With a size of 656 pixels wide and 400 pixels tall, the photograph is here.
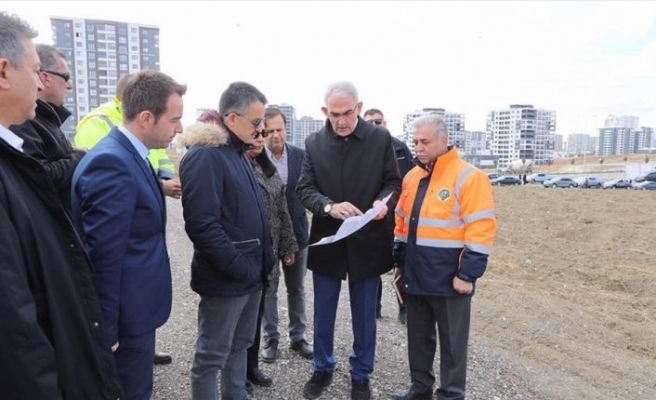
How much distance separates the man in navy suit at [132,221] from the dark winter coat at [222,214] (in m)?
0.27

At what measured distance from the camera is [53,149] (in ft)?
8.01

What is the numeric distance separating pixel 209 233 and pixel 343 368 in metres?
2.22

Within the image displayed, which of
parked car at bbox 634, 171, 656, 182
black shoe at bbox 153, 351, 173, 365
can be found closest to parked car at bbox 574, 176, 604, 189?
parked car at bbox 634, 171, 656, 182

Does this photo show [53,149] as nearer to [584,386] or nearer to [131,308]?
[131,308]

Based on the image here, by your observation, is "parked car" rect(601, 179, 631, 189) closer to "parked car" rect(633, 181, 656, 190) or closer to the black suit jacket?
"parked car" rect(633, 181, 656, 190)

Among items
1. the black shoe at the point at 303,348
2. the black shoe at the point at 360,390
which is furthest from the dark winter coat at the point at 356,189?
the black shoe at the point at 303,348

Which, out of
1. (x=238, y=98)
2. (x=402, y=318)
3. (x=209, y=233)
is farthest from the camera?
(x=402, y=318)

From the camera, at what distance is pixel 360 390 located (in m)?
3.71

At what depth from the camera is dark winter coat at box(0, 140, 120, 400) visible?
1.46 m

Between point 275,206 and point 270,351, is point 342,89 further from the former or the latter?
point 270,351

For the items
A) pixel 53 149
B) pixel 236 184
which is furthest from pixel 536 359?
pixel 53 149

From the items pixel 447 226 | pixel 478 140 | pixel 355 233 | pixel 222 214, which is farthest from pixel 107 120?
pixel 478 140

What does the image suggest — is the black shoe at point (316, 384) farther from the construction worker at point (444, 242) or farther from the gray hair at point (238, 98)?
the gray hair at point (238, 98)

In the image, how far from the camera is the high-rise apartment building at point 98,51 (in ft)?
206
